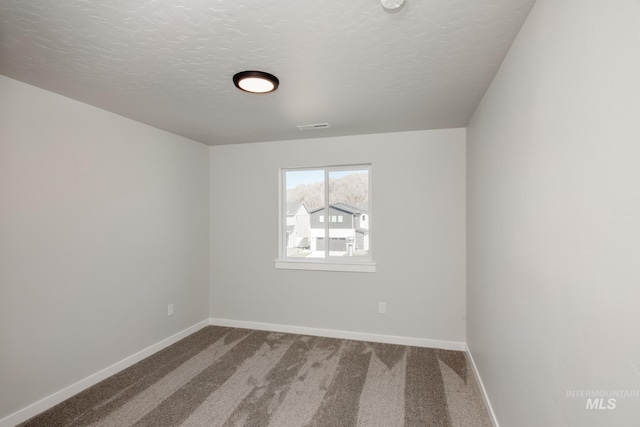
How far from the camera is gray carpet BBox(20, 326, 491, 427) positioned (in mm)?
2115

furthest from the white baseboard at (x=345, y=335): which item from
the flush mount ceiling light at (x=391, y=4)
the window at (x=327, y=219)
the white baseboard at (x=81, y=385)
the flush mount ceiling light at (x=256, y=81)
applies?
the flush mount ceiling light at (x=391, y=4)

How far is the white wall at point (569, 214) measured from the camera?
751 millimetres

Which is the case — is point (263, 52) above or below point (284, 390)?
above

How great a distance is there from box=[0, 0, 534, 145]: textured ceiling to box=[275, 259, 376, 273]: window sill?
67.1 inches

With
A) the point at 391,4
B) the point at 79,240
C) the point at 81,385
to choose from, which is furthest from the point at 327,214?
the point at 81,385

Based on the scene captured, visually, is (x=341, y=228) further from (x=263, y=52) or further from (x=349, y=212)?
(x=263, y=52)

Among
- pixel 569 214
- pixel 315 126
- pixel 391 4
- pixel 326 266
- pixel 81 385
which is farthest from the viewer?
pixel 326 266

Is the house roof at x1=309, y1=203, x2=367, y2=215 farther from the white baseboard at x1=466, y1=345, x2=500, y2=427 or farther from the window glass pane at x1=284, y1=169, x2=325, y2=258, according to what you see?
the white baseboard at x1=466, y1=345, x2=500, y2=427

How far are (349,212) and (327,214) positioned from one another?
11.1 inches

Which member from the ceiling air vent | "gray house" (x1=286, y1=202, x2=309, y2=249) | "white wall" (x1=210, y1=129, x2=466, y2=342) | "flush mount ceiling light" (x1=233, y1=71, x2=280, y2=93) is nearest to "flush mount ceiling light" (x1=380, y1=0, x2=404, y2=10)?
"flush mount ceiling light" (x1=233, y1=71, x2=280, y2=93)

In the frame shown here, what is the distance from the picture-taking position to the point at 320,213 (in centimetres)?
380

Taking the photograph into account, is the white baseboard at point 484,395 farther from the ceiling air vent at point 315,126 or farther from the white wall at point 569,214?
the ceiling air vent at point 315,126

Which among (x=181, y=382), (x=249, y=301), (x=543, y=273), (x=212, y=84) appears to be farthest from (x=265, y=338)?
(x=543, y=273)

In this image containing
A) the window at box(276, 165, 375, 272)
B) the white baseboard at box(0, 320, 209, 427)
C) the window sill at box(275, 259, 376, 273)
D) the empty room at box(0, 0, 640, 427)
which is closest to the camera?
the empty room at box(0, 0, 640, 427)
